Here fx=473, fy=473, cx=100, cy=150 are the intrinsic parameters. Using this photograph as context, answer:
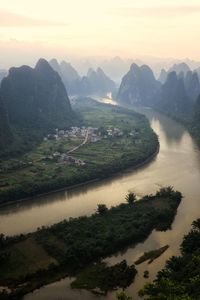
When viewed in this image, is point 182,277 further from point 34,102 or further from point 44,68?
point 44,68

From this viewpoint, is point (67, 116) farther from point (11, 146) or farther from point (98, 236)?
point (98, 236)

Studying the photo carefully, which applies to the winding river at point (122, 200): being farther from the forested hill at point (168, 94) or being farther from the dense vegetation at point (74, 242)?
the forested hill at point (168, 94)

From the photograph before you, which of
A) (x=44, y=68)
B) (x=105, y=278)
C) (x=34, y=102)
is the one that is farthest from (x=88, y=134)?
(x=105, y=278)

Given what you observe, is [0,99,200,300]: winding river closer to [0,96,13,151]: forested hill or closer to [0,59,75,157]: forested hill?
[0,96,13,151]: forested hill

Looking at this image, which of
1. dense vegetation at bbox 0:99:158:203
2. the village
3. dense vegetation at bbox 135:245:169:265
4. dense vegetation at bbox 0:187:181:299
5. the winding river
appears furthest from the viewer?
the village

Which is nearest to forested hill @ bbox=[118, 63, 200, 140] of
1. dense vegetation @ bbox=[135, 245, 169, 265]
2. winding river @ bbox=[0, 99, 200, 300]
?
winding river @ bbox=[0, 99, 200, 300]
